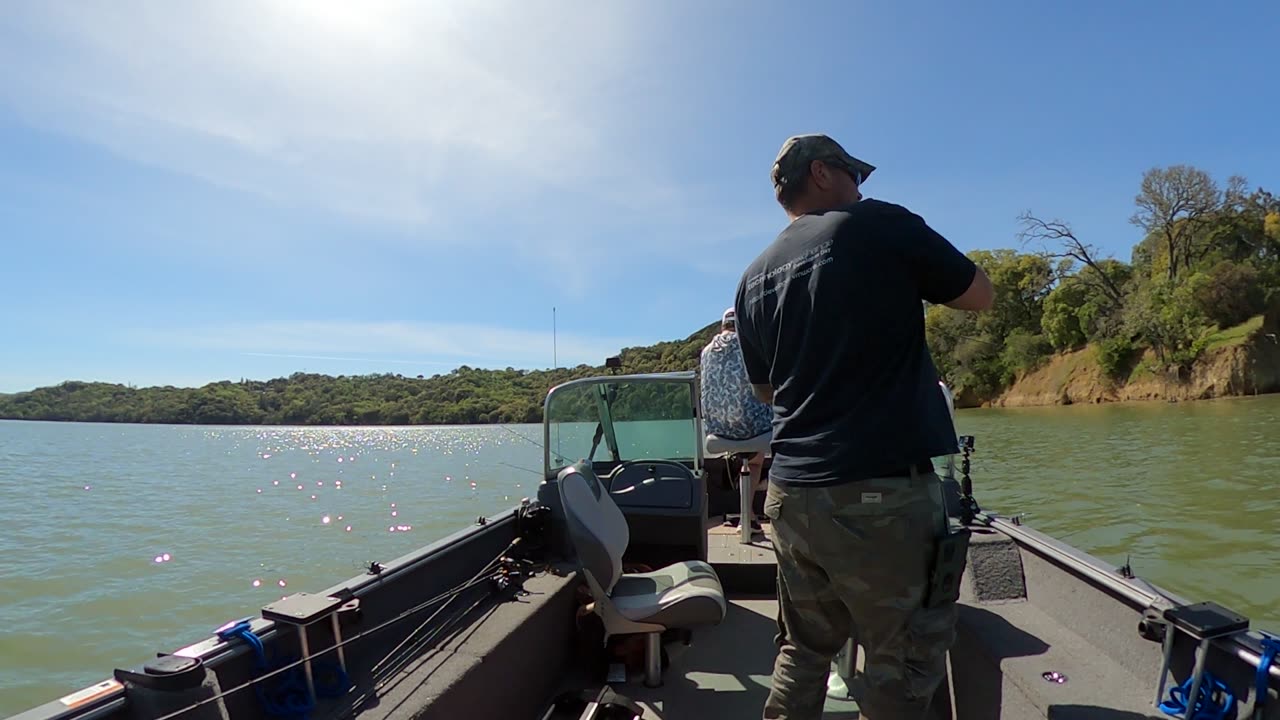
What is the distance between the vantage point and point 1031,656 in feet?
6.27

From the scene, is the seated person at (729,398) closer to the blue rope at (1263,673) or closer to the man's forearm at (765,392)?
the man's forearm at (765,392)

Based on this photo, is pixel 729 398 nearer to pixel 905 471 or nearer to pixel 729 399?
pixel 729 399

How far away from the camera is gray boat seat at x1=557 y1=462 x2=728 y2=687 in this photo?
93.7 inches

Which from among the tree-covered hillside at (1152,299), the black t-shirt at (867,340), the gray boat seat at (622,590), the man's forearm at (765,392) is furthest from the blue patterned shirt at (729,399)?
the tree-covered hillside at (1152,299)

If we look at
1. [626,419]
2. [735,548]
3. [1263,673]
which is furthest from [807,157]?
[735,548]

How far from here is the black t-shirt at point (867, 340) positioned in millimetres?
1281

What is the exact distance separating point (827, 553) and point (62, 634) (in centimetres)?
883

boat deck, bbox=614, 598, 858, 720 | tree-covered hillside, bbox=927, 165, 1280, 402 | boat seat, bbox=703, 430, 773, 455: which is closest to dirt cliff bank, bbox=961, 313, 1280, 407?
tree-covered hillside, bbox=927, 165, 1280, 402

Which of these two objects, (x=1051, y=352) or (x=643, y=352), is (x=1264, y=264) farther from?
(x=643, y=352)

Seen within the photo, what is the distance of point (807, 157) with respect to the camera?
59.1 inches

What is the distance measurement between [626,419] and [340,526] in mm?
11780

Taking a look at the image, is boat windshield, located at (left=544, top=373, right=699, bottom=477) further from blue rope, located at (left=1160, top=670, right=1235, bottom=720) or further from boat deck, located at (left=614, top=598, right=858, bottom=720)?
blue rope, located at (left=1160, top=670, right=1235, bottom=720)

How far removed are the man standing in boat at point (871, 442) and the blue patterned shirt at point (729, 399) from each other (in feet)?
8.35

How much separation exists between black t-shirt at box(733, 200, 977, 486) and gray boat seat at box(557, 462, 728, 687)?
1.20 metres
